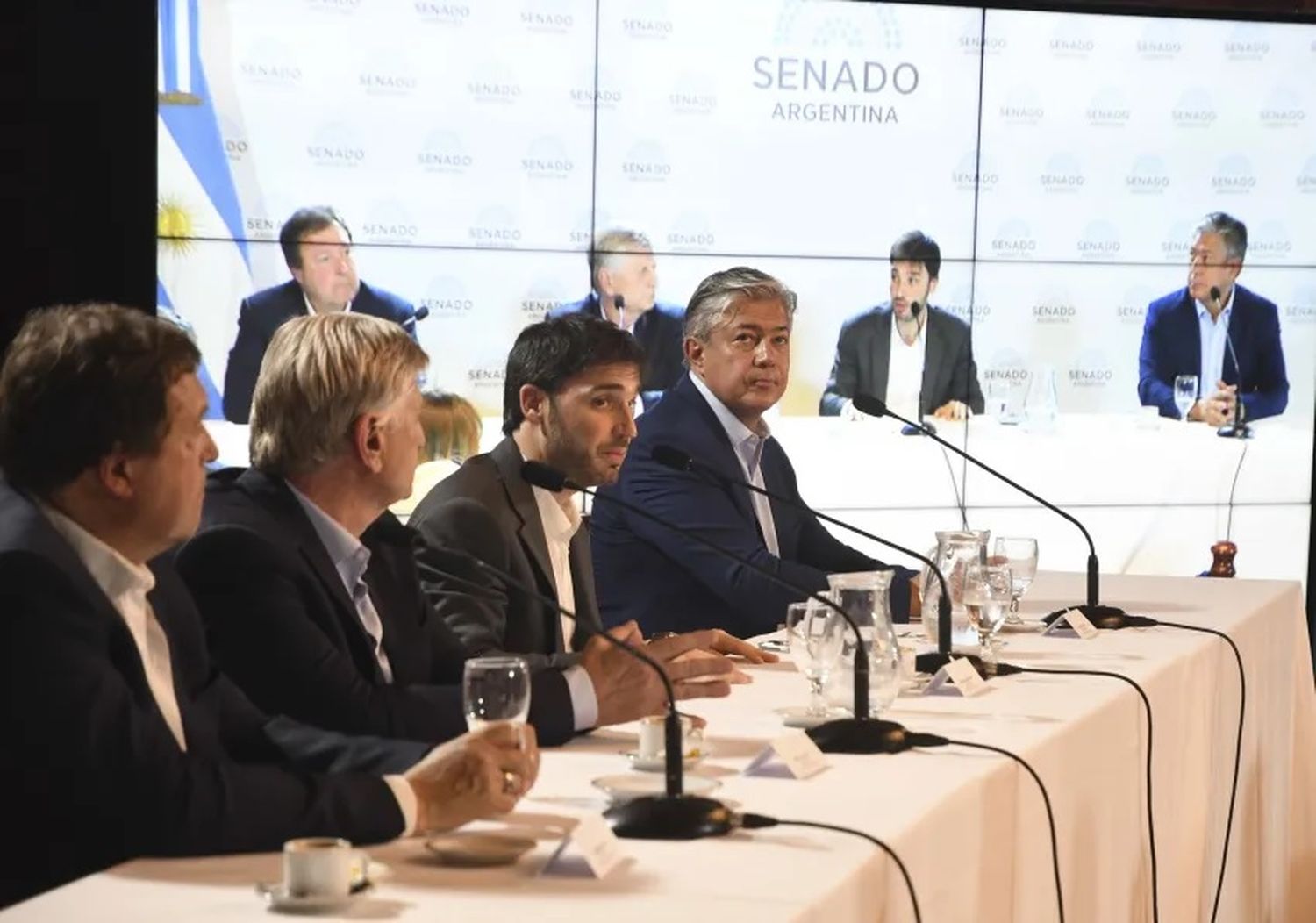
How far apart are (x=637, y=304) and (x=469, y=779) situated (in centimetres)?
413

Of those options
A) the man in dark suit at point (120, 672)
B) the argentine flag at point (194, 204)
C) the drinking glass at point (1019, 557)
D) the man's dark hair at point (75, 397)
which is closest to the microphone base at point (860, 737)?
the man in dark suit at point (120, 672)

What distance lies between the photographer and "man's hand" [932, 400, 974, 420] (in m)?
6.28

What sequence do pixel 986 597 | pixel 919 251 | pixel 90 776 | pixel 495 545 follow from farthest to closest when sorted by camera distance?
pixel 919 251, pixel 495 545, pixel 986 597, pixel 90 776

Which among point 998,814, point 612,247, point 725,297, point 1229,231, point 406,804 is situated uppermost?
point 1229,231

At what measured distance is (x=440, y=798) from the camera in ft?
6.19

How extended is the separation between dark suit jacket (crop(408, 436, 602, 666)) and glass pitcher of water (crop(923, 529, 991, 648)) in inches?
21.1

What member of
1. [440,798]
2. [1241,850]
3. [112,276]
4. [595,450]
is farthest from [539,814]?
[112,276]

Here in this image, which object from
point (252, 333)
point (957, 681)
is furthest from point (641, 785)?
point (252, 333)

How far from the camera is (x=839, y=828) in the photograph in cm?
192

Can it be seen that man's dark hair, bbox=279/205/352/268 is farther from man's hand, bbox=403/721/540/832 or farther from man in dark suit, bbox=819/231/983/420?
man's hand, bbox=403/721/540/832

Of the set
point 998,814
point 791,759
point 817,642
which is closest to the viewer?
point 791,759

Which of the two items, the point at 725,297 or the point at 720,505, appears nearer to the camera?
the point at 720,505

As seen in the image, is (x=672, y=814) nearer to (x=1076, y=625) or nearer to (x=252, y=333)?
(x=1076, y=625)

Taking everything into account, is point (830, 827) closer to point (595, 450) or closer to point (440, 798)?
point (440, 798)
